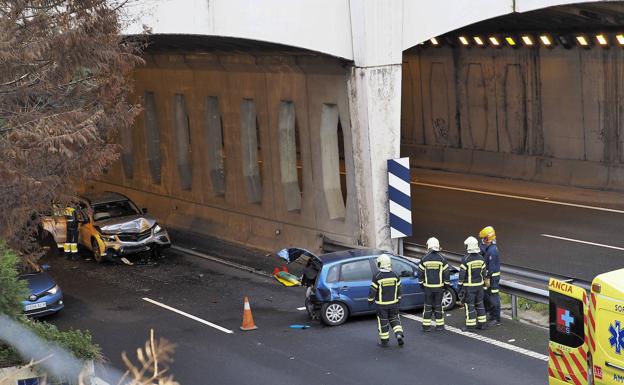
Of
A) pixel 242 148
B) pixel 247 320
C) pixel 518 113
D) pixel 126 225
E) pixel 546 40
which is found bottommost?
pixel 247 320

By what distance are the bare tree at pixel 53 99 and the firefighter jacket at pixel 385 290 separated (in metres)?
4.39

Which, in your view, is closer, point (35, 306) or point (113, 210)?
point (35, 306)

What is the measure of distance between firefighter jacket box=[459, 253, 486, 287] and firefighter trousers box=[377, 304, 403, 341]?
4.25 ft

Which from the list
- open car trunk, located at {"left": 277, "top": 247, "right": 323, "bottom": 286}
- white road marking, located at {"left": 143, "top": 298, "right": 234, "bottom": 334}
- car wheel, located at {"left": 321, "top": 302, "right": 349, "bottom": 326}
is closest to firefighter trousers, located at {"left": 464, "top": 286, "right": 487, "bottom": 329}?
car wheel, located at {"left": 321, "top": 302, "right": 349, "bottom": 326}

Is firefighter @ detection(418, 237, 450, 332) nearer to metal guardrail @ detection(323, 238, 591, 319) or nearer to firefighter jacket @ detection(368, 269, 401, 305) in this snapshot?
firefighter jacket @ detection(368, 269, 401, 305)

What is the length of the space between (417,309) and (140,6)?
674 cm

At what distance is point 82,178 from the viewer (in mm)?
14969

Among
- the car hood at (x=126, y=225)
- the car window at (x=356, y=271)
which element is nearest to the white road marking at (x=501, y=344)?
the car window at (x=356, y=271)

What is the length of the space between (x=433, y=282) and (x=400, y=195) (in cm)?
413

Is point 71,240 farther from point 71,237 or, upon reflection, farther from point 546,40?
point 546,40

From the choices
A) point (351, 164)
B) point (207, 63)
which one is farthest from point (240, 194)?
point (351, 164)

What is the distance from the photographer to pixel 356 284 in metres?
17.6

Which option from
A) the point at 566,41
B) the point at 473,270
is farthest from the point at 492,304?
the point at 566,41

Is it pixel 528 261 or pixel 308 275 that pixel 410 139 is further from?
pixel 308 275
